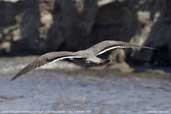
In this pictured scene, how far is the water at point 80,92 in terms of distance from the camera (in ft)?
31.9

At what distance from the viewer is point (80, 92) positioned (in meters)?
11.1

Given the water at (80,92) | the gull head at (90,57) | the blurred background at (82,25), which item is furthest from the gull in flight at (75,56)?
the blurred background at (82,25)

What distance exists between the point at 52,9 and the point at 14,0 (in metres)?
0.76

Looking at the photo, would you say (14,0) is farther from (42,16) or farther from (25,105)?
(25,105)

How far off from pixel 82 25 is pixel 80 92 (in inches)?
93.2

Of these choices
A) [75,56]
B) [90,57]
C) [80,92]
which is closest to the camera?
[75,56]

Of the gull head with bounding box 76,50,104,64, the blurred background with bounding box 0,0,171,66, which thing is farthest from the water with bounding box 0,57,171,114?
the gull head with bounding box 76,50,104,64

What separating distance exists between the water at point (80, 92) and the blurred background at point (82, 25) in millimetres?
461

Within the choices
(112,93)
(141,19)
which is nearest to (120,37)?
(141,19)

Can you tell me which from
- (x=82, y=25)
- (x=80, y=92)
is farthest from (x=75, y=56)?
(x=82, y=25)

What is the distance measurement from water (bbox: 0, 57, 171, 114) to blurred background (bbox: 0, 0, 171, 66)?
0.46 metres

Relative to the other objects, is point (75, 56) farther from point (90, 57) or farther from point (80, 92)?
point (80, 92)

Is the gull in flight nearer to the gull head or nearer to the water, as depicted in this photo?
the gull head

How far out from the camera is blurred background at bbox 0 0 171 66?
1280cm
